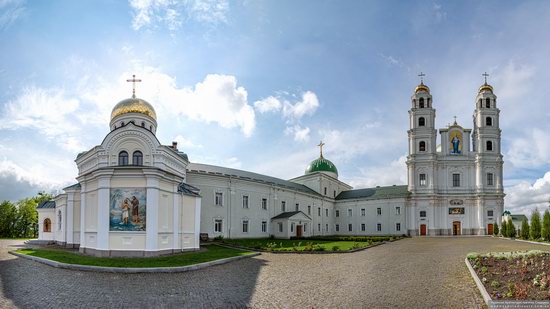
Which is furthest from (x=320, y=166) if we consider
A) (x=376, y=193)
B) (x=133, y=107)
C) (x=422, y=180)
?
(x=133, y=107)

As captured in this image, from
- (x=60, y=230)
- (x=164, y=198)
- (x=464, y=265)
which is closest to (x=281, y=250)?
(x=164, y=198)

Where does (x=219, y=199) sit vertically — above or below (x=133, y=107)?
below

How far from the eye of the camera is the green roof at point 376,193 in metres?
58.8

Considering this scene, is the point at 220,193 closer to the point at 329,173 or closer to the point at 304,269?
the point at 304,269

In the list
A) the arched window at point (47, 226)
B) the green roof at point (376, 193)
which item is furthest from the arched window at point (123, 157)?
the green roof at point (376, 193)

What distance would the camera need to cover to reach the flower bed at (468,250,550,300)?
1044 cm

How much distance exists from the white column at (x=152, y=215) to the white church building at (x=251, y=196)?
56 millimetres

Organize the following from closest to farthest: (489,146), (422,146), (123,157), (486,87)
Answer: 1. (123,157)
2. (489,146)
3. (422,146)
4. (486,87)

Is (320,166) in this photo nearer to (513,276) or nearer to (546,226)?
(546,226)

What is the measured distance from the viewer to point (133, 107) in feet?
105

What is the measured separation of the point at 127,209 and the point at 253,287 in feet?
39.0

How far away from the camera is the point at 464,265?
17.9 meters

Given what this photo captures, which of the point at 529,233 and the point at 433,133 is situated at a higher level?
the point at 433,133

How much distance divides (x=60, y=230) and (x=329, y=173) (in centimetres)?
4338
